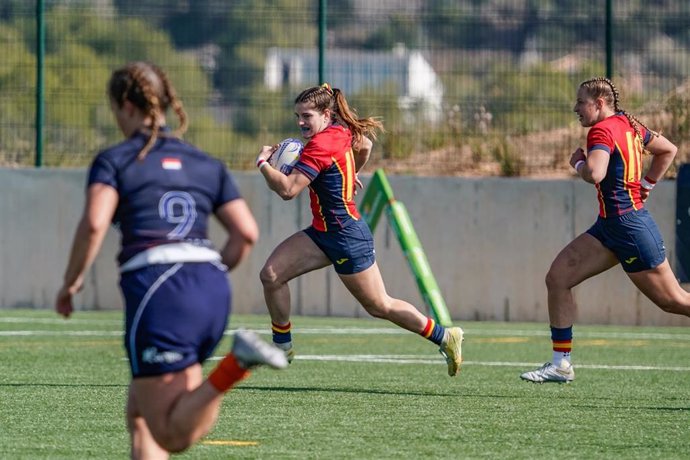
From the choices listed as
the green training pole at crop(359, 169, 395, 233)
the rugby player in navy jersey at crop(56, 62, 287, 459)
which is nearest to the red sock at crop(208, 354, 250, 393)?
the rugby player in navy jersey at crop(56, 62, 287, 459)

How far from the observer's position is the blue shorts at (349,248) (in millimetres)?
9883

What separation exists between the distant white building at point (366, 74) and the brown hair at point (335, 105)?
7.35 meters

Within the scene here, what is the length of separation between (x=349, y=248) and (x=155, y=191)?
4.50 meters

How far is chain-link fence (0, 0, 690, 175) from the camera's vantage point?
1750cm

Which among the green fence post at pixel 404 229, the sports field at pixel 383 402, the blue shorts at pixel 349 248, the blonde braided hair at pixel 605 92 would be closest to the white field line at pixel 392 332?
the sports field at pixel 383 402

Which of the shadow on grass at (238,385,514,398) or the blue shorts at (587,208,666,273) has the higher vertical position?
the blue shorts at (587,208,666,273)

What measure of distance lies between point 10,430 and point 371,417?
2.07 metres

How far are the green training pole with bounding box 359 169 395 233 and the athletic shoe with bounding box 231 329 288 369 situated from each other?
1100 centimetres

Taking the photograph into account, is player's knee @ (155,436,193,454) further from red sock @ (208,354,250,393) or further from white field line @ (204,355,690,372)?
white field line @ (204,355,690,372)

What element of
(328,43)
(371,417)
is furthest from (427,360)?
(328,43)

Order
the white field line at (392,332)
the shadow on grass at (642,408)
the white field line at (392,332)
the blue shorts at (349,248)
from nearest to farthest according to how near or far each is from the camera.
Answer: the shadow on grass at (642,408) < the blue shorts at (349,248) < the white field line at (392,332) < the white field line at (392,332)

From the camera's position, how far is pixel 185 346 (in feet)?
17.9

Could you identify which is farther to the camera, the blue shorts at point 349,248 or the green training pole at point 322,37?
the green training pole at point 322,37

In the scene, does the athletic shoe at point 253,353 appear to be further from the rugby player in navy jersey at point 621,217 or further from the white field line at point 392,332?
the white field line at point 392,332
